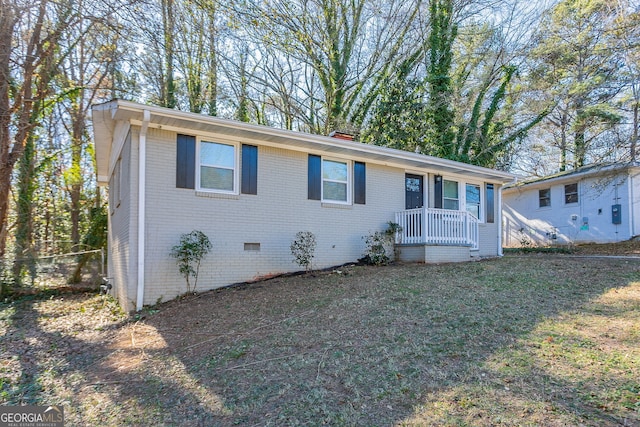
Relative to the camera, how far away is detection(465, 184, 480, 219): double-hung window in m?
12.5

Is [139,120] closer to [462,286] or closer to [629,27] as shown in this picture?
[462,286]

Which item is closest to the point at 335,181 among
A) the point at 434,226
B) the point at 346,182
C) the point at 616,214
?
the point at 346,182

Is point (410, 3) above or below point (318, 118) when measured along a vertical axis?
above

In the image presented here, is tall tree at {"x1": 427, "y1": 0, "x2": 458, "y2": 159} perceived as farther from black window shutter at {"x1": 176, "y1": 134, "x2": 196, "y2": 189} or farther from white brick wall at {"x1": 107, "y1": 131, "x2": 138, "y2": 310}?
white brick wall at {"x1": 107, "y1": 131, "x2": 138, "y2": 310}

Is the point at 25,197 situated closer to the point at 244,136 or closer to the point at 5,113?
the point at 5,113

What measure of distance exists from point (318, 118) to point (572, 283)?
13.7 meters

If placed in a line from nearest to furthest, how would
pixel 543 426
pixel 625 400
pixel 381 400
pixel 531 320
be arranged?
1. pixel 543 426
2. pixel 625 400
3. pixel 381 400
4. pixel 531 320

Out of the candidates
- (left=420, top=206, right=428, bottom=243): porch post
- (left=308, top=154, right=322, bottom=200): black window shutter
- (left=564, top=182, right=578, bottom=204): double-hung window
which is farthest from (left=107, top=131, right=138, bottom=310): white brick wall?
(left=564, top=182, right=578, bottom=204): double-hung window

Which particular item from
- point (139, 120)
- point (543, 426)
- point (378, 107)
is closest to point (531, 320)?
point (543, 426)

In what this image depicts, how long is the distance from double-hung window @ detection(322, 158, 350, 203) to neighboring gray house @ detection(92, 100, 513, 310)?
1.0 inches

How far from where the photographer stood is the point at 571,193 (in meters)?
17.0

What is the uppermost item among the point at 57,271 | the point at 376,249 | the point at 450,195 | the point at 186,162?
the point at 186,162

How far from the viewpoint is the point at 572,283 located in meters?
6.98

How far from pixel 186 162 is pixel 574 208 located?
1654 centimetres
